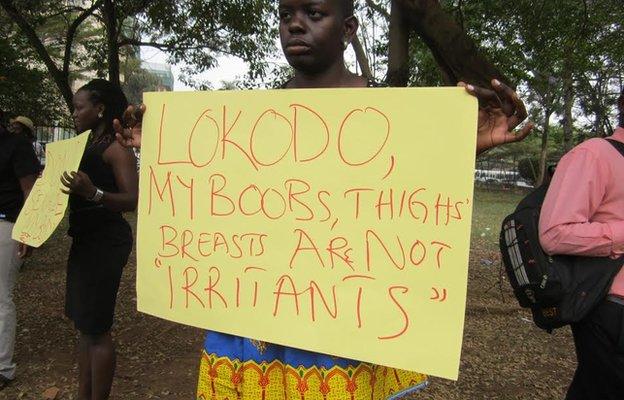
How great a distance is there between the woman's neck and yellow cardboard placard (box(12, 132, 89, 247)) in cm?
94

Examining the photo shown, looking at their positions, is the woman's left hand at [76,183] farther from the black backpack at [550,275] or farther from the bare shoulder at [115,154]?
the black backpack at [550,275]

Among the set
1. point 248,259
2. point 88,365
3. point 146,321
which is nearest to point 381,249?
point 248,259

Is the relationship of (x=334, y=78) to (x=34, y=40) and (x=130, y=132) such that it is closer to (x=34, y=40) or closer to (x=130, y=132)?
(x=130, y=132)

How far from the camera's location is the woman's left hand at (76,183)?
186cm

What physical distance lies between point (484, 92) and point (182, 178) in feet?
2.67

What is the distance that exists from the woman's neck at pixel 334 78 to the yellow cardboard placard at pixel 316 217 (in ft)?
0.41

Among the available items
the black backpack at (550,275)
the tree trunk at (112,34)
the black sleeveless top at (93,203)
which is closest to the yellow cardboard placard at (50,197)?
the black sleeveless top at (93,203)

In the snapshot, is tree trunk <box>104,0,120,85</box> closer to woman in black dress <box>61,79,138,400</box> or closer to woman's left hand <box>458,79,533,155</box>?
woman in black dress <box>61,79,138,400</box>

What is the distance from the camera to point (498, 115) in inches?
47.1

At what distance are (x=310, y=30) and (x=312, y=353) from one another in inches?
32.3

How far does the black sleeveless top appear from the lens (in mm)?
2189

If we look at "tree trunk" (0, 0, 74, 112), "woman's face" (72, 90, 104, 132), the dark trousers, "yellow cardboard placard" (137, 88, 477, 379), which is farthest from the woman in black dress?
"tree trunk" (0, 0, 74, 112)

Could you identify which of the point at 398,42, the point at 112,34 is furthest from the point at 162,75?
the point at 398,42

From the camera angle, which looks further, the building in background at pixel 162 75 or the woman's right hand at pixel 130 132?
the building in background at pixel 162 75
